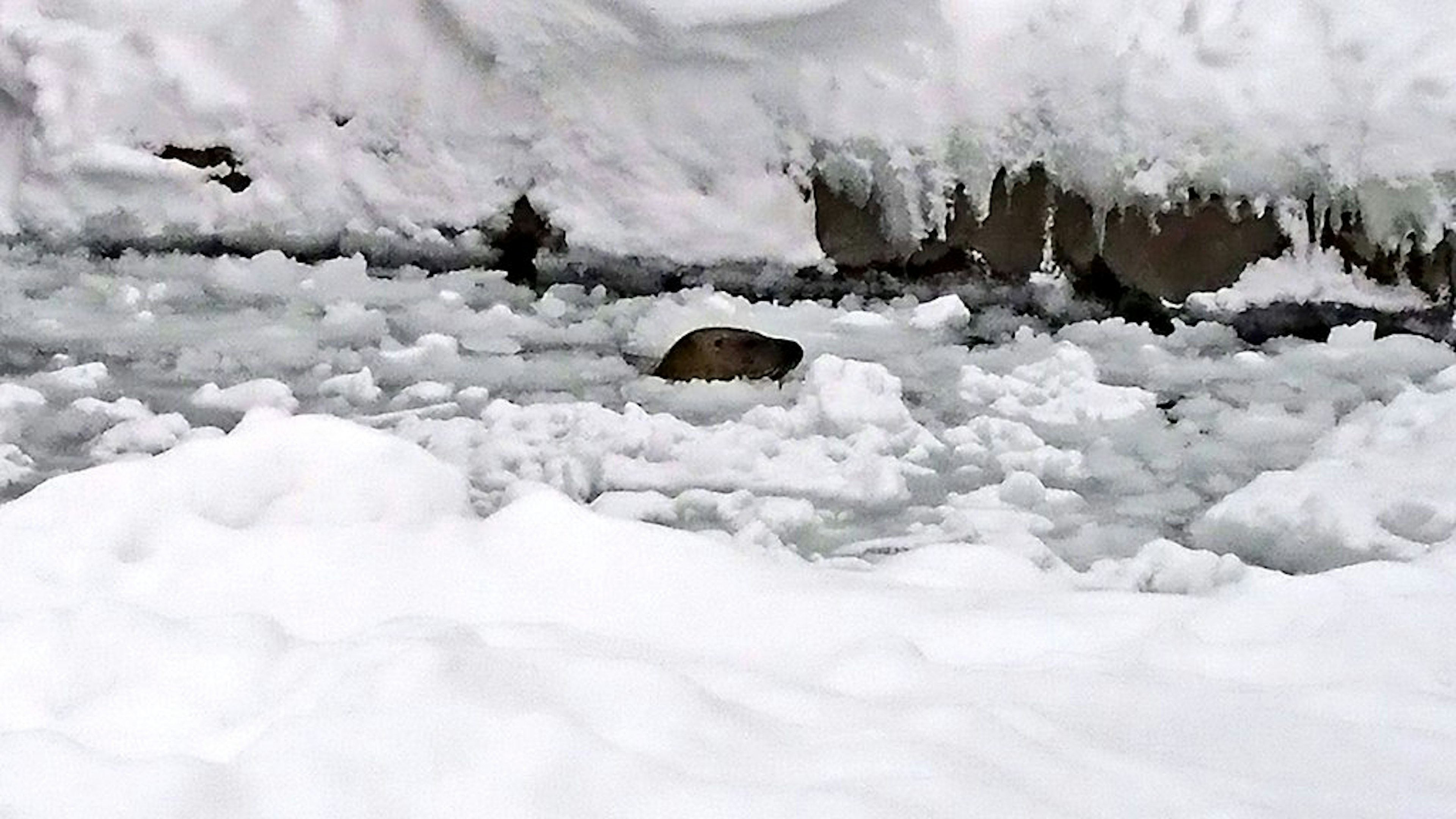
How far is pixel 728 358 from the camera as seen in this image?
15.1ft

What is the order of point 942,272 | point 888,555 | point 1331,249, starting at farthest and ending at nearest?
point 942,272 < point 1331,249 < point 888,555

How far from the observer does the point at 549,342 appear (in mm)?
5164

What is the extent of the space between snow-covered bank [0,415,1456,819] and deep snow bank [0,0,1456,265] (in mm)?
3108

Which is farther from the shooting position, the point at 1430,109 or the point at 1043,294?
the point at 1043,294

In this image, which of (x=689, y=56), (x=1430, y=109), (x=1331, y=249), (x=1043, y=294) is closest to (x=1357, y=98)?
(x=1430, y=109)

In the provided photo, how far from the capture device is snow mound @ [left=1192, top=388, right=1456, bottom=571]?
320 centimetres

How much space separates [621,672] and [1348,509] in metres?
2.24

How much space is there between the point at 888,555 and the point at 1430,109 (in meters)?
3.27

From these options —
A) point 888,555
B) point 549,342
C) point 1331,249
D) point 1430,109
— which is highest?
point 1430,109

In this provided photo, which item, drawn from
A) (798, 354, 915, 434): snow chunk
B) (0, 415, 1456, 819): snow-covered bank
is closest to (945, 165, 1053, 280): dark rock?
(798, 354, 915, 434): snow chunk

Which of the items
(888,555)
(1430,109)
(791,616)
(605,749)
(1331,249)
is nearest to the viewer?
(605,749)

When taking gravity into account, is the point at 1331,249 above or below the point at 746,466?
above

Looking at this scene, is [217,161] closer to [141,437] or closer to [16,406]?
[16,406]

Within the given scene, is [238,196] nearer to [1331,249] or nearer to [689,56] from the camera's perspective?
[689,56]
